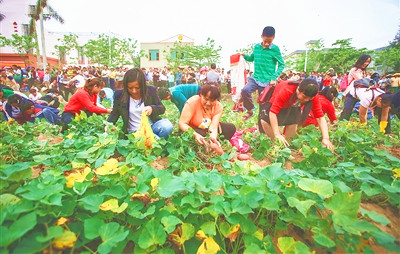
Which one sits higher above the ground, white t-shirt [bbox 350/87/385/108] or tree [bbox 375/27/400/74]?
tree [bbox 375/27/400/74]

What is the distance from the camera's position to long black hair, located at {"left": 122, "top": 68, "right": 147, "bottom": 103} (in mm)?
2365

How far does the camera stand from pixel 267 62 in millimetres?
3977

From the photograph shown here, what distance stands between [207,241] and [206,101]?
1.60 meters

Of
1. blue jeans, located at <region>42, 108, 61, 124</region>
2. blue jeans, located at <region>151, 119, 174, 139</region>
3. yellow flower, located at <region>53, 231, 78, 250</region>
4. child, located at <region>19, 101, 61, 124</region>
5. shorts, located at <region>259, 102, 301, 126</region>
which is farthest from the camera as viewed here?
blue jeans, located at <region>42, 108, 61, 124</region>

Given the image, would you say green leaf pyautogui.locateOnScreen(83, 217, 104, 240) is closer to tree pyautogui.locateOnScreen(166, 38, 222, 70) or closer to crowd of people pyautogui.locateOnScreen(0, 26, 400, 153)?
crowd of people pyautogui.locateOnScreen(0, 26, 400, 153)

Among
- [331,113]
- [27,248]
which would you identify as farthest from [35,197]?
[331,113]

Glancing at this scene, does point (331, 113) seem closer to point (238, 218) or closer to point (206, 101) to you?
point (206, 101)

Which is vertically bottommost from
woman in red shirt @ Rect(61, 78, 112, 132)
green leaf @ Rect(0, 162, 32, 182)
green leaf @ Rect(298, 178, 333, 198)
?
green leaf @ Rect(298, 178, 333, 198)

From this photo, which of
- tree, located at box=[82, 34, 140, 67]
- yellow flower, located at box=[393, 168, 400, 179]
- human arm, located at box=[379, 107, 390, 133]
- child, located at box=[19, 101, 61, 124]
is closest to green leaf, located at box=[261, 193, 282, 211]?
yellow flower, located at box=[393, 168, 400, 179]

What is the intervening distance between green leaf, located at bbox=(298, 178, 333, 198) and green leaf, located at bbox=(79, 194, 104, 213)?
1015 mm

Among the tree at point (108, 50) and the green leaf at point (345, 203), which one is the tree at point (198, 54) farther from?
the green leaf at point (345, 203)

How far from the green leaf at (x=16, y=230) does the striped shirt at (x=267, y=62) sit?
12.7ft

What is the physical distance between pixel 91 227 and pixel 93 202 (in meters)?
0.12

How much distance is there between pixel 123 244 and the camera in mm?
1040
